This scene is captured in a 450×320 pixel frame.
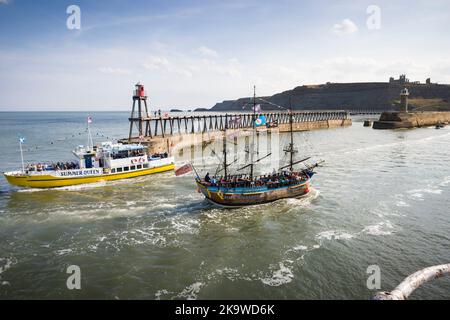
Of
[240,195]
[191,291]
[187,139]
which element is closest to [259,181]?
[240,195]

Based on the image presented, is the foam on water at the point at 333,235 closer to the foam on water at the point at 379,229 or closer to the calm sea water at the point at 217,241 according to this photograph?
the calm sea water at the point at 217,241

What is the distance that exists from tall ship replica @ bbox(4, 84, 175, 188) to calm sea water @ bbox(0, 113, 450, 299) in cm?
180

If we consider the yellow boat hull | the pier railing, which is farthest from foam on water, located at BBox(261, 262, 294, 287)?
the yellow boat hull

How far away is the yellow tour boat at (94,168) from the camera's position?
1695 inches

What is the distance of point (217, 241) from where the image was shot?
2672 cm

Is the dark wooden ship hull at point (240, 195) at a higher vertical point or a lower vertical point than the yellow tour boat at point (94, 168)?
lower

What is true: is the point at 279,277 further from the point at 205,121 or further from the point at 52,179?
the point at 205,121

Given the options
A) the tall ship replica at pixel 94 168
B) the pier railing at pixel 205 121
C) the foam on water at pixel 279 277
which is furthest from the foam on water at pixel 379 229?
the tall ship replica at pixel 94 168

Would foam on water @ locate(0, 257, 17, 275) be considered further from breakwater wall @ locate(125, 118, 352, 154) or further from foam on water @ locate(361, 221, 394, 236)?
foam on water @ locate(361, 221, 394, 236)

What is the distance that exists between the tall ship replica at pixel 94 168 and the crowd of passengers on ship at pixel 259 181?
1851cm

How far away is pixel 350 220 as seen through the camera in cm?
3084
